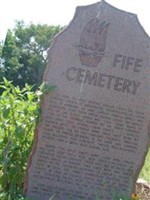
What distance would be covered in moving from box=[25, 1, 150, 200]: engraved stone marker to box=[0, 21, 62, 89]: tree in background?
34265mm

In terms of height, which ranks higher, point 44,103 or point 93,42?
point 93,42

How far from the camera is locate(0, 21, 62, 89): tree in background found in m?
42.0

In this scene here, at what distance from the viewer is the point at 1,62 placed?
42406 mm

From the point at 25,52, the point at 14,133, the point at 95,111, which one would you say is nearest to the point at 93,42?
the point at 95,111

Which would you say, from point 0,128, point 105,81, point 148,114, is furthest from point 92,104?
point 0,128

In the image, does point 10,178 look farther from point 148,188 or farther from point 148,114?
point 148,188

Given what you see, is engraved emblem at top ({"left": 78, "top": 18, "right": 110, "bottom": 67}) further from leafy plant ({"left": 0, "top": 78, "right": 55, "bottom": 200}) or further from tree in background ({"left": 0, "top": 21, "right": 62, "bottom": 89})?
tree in background ({"left": 0, "top": 21, "right": 62, "bottom": 89})

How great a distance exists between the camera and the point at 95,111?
4.62m

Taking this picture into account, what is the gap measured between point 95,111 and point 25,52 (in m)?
43.3

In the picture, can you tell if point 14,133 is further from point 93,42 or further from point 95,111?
point 93,42

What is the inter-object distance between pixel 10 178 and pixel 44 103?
793mm

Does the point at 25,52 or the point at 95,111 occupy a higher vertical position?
the point at 25,52

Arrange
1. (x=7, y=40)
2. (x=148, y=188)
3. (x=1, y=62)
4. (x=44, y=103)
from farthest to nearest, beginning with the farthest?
(x=7, y=40) → (x=1, y=62) → (x=148, y=188) → (x=44, y=103)

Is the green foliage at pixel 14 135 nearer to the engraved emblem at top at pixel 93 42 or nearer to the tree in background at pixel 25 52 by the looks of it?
the engraved emblem at top at pixel 93 42
